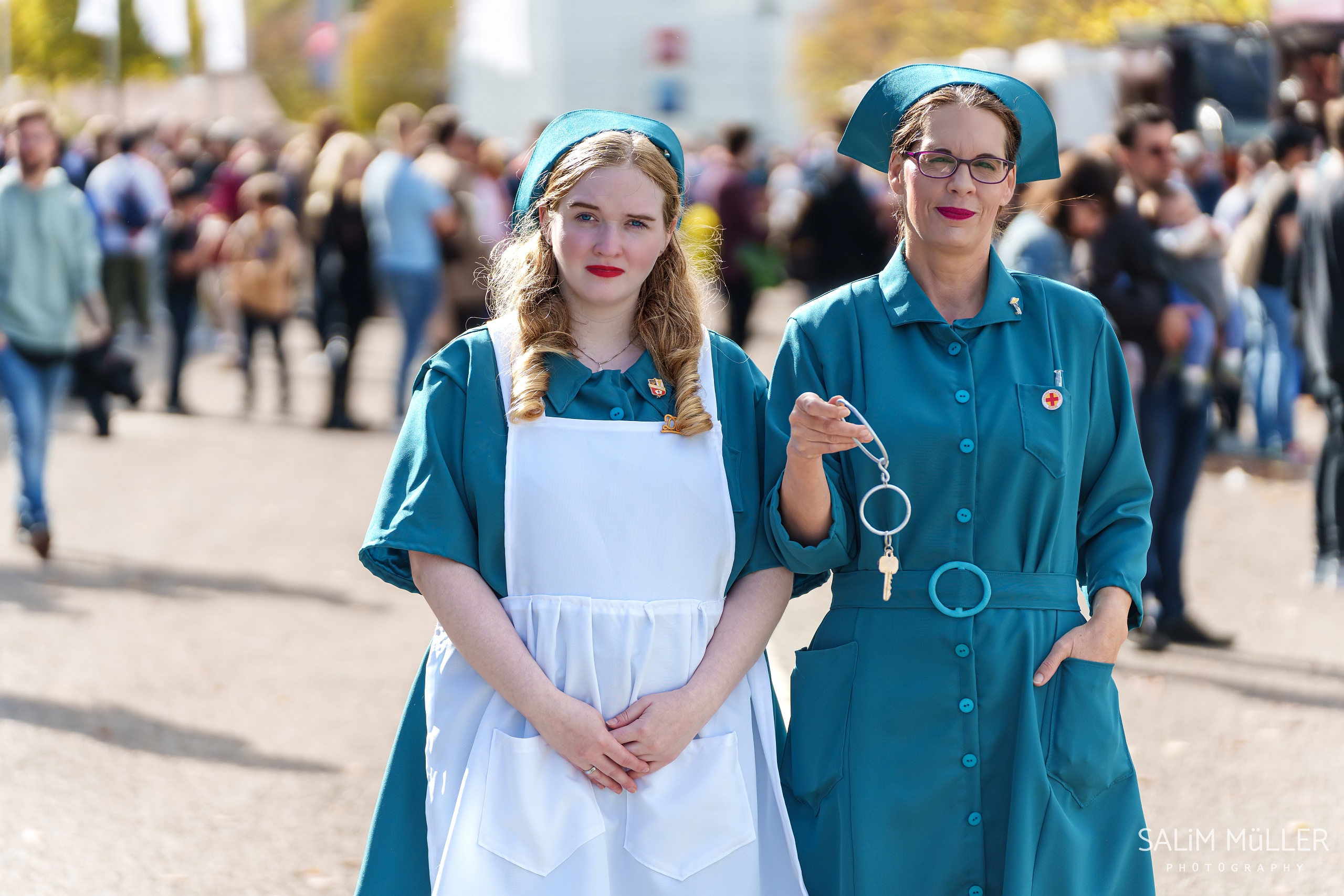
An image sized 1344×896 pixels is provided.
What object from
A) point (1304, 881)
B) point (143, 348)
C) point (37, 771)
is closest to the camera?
point (1304, 881)

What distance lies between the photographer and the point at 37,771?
5176 mm

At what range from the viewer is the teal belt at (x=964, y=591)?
2.74 meters

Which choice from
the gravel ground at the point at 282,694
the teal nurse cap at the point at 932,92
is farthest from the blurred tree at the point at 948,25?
the teal nurse cap at the point at 932,92

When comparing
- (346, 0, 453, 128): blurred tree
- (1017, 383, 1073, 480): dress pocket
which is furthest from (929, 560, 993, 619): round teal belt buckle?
(346, 0, 453, 128): blurred tree

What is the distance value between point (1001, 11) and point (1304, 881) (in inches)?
1510

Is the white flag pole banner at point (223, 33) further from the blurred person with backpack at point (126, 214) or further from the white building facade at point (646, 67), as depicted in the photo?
the white building facade at point (646, 67)

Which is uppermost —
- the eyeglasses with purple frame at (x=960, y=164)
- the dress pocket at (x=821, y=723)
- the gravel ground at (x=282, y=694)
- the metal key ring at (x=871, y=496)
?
the eyeglasses with purple frame at (x=960, y=164)

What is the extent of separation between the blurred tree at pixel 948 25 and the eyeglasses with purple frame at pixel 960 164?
21663 millimetres

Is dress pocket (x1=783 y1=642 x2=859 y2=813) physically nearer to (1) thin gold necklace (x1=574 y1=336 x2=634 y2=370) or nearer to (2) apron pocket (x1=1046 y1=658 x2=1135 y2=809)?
(2) apron pocket (x1=1046 y1=658 x2=1135 y2=809)

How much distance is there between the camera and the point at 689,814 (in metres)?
2.69

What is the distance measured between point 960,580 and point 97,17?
21.3m

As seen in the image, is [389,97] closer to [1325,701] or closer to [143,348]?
[143,348]

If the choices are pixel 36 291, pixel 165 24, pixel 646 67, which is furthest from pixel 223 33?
pixel 646 67

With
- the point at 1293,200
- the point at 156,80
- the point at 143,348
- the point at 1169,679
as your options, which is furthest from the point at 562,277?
the point at 156,80
